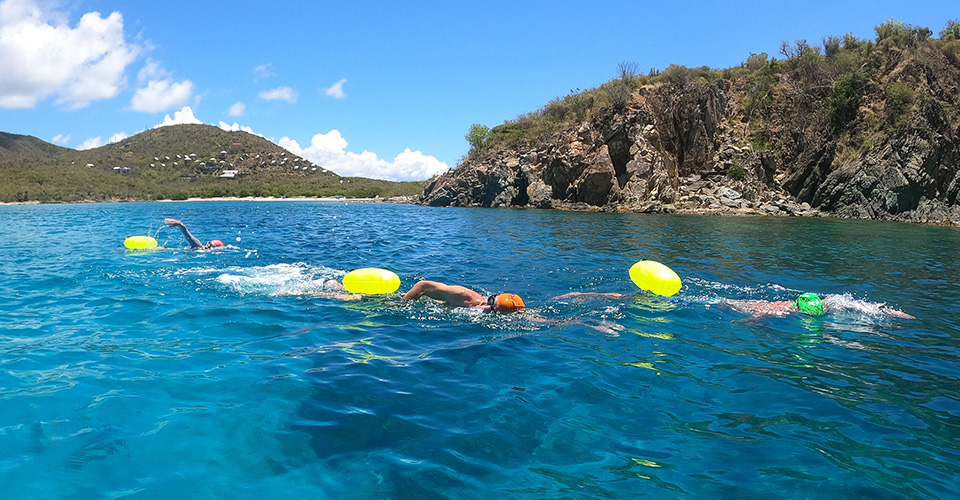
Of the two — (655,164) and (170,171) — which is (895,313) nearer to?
(655,164)

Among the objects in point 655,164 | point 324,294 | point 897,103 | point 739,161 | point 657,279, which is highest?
point 897,103

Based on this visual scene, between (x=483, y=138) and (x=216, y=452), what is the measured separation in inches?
2442

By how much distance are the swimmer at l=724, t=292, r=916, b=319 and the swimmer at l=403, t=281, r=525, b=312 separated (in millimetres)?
4064

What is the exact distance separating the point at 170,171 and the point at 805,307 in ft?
418

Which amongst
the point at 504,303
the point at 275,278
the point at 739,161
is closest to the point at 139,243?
the point at 275,278

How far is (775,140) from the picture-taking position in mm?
42375

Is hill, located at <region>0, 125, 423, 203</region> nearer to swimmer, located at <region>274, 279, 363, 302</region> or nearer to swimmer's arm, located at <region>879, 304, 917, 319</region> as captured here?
swimmer, located at <region>274, 279, 363, 302</region>

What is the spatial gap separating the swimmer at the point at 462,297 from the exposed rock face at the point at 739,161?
32.7 metres

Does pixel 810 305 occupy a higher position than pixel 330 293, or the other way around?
pixel 810 305

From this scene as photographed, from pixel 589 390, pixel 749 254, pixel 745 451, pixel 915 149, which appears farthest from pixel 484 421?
pixel 915 149

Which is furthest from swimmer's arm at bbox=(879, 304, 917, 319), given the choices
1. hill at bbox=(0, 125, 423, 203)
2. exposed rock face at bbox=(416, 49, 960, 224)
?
hill at bbox=(0, 125, 423, 203)

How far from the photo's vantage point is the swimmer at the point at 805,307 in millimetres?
8750

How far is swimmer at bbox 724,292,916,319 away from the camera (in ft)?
28.7

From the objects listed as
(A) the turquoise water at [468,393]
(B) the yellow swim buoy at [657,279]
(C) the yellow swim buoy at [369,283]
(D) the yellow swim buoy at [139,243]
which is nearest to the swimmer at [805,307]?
(A) the turquoise water at [468,393]
